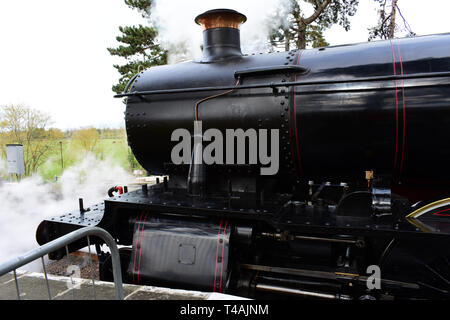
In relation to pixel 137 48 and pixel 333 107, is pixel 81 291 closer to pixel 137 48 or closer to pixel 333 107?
pixel 333 107

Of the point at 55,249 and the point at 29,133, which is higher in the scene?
the point at 29,133

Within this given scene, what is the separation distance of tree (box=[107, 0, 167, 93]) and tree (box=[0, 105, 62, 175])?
2974 mm

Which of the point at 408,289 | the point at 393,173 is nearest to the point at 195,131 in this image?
the point at 393,173

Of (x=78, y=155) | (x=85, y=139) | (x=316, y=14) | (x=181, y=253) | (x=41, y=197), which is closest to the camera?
(x=181, y=253)

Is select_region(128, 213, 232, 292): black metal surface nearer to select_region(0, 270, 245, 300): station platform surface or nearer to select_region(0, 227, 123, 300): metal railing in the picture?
select_region(0, 270, 245, 300): station platform surface

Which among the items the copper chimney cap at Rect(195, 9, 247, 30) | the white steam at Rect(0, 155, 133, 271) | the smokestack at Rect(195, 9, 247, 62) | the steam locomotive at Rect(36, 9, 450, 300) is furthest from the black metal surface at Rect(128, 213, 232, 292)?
the white steam at Rect(0, 155, 133, 271)

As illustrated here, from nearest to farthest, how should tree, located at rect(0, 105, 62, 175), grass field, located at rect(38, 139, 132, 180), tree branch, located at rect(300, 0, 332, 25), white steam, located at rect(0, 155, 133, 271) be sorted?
white steam, located at rect(0, 155, 133, 271) → tree, located at rect(0, 105, 62, 175) → grass field, located at rect(38, 139, 132, 180) → tree branch, located at rect(300, 0, 332, 25)

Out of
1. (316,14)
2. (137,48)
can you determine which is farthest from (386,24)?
(137,48)

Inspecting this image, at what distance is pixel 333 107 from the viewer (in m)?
2.27

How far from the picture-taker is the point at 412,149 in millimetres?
2150

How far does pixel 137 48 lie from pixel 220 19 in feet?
32.2

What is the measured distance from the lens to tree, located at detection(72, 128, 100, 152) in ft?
42.0
